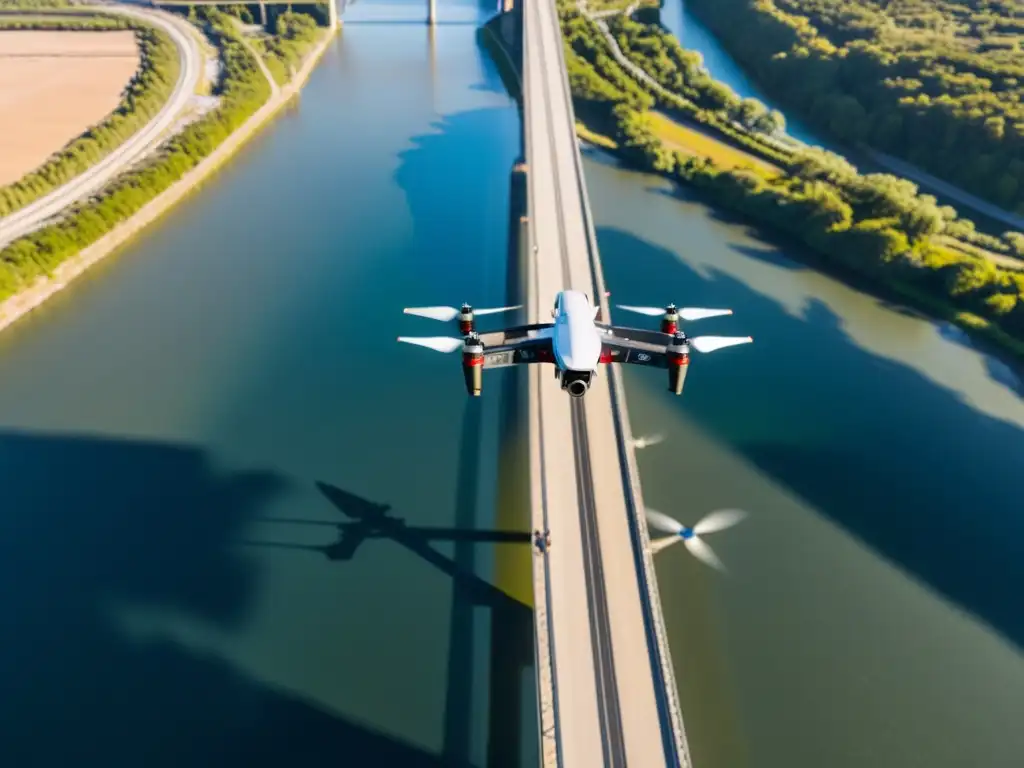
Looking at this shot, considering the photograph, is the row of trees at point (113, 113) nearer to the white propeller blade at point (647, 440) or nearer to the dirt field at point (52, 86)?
the dirt field at point (52, 86)

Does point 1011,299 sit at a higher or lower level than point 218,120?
lower

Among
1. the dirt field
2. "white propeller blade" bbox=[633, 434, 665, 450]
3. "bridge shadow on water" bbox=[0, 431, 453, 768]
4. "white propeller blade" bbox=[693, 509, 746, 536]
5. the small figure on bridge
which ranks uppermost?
the dirt field

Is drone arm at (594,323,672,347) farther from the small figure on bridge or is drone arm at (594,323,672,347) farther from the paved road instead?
the paved road

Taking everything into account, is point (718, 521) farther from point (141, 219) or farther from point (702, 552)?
point (141, 219)

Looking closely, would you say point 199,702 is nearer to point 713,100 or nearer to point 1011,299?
point 1011,299

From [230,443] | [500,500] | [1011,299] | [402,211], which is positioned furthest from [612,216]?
[230,443]

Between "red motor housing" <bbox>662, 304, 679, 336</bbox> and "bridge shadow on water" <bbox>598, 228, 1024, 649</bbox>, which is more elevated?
"red motor housing" <bbox>662, 304, 679, 336</bbox>

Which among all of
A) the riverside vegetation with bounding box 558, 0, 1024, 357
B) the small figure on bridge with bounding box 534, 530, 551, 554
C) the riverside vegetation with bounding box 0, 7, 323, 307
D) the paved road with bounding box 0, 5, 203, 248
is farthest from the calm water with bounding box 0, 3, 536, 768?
the riverside vegetation with bounding box 558, 0, 1024, 357
